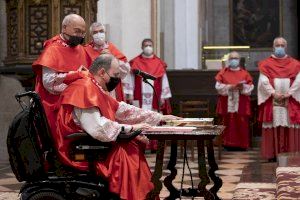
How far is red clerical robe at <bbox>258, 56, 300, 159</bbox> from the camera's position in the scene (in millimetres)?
10219

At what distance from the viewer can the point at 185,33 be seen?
17203mm

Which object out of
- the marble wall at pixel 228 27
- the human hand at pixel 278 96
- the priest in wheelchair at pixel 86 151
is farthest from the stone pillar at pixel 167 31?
the priest in wheelchair at pixel 86 151

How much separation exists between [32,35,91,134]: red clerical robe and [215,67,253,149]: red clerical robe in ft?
22.0

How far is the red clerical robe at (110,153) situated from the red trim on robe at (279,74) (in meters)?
5.20

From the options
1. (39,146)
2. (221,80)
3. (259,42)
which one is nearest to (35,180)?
(39,146)

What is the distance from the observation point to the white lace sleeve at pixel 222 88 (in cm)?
1292

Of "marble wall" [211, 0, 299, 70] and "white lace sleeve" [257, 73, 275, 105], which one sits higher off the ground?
"marble wall" [211, 0, 299, 70]

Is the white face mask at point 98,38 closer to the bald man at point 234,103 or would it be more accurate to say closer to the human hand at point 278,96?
the human hand at point 278,96

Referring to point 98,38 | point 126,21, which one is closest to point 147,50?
point 126,21

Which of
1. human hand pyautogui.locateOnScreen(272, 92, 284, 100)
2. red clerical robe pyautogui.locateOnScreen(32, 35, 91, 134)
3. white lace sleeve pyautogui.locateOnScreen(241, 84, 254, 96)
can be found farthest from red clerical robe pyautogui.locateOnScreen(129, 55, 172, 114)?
red clerical robe pyautogui.locateOnScreen(32, 35, 91, 134)

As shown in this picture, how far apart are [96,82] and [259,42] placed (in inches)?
761

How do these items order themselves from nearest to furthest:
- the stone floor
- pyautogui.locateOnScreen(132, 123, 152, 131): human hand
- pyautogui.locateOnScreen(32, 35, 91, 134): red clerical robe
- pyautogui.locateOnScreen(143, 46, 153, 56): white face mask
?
pyautogui.locateOnScreen(132, 123, 152, 131): human hand
pyautogui.locateOnScreen(32, 35, 91, 134): red clerical robe
the stone floor
pyautogui.locateOnScreen(143, 46, 153, 56): white face mask

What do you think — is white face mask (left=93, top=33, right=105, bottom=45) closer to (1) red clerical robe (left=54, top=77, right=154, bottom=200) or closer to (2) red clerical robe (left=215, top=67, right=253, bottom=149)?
(1) red clerical robe (left=54, top=77, right=154, bottom=200)

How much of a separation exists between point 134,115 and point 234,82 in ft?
25.0
